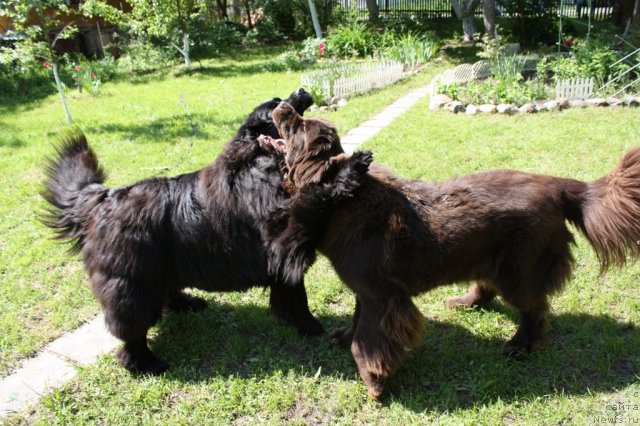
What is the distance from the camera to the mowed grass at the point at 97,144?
4.38m

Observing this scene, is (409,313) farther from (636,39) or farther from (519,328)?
(636,39)

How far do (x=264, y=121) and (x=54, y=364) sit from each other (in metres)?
2.47

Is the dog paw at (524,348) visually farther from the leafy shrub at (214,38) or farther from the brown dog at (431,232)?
the leafy shrub at (214,38)

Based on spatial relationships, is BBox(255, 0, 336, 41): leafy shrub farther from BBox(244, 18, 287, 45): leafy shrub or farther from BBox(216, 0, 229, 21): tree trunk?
BBox(216, 0, 229, 21): tree trunk

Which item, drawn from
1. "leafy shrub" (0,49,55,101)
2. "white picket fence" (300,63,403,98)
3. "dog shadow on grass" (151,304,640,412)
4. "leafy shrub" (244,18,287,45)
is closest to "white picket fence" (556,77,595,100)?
"white picket fence" (300,63,403,98)

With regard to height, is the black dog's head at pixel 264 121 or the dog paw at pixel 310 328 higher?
the black dog's head at pixel 264 121

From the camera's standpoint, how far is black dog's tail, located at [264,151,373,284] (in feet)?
9.62

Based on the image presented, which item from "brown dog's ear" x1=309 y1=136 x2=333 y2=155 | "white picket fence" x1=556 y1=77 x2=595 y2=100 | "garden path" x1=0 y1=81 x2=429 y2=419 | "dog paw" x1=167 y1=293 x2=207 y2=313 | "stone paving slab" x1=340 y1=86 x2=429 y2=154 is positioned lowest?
"garden path" x1=0 y1=81 x2=429 y2=419

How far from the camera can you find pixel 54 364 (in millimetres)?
3732

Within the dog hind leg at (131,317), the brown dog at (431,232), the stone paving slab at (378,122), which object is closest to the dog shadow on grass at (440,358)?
the dog hind leg at (131,317)

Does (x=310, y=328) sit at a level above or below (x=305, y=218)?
below

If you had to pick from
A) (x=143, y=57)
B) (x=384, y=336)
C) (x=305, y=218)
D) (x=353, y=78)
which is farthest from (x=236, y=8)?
(x=384, y=336)

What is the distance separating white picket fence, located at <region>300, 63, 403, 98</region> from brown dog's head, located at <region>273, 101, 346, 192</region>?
25.0 feet

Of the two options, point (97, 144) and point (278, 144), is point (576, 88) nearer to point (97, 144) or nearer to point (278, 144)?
point (278, 144)
